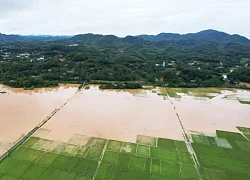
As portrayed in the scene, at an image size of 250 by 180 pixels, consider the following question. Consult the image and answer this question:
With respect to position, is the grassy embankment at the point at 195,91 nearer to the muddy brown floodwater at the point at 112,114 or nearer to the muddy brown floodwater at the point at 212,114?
the muddy brown floodwater at the point at 112,114

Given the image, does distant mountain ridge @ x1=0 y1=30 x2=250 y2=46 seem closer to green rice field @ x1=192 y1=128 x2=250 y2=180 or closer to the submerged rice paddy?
the submerged rice paddy

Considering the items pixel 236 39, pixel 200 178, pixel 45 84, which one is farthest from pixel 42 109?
pixel 236 39

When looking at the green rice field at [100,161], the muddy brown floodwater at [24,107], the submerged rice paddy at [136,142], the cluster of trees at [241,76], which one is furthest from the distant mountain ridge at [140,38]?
the green rice field at [100,161]

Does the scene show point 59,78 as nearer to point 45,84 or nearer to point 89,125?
point 45,84

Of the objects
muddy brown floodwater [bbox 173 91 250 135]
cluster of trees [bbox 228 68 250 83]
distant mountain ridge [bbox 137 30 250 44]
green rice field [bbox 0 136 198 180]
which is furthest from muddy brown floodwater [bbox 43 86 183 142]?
distant mountain ridge [bbox 137 30 250 44]

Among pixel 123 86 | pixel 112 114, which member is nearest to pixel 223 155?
pixel 112 114

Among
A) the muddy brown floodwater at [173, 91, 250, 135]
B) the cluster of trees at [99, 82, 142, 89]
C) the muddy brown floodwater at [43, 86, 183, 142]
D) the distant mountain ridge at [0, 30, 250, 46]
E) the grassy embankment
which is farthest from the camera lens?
the distant mountain ridge at [0, 30, 250, 46]
